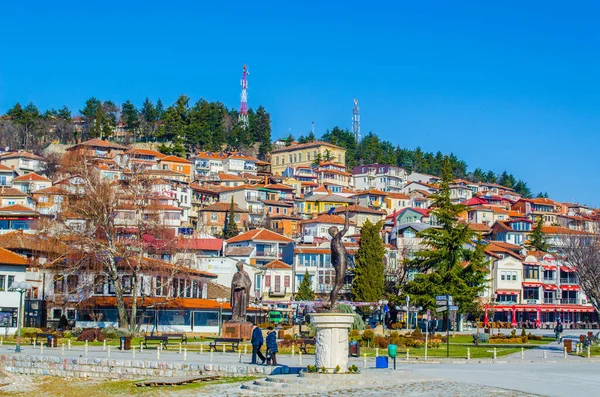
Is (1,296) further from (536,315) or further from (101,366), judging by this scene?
(536,315)

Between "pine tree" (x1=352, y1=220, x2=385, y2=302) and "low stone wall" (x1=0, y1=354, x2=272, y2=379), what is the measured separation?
4006cm

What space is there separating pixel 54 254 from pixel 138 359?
77.0 feet

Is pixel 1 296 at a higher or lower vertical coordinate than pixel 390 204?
lower

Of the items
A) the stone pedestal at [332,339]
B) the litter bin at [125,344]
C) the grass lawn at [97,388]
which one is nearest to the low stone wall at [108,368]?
the grass lawn at [97,388]

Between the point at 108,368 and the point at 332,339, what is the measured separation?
Result: 1103 centimetres

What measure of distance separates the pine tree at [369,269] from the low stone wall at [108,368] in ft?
131

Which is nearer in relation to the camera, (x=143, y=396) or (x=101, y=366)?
(x=143, y=396)

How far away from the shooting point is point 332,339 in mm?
24281

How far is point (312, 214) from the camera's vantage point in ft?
430

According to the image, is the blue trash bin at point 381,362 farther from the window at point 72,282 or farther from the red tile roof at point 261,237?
the red tile roof at point 261,237

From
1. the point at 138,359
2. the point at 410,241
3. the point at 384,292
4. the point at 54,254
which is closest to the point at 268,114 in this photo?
the point at 410,241

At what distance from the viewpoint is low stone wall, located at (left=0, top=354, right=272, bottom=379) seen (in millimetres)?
29312

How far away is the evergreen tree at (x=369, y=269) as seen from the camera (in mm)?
72000

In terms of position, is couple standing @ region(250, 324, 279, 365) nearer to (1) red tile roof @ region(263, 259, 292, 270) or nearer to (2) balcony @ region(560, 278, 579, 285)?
(1) red tile roof @ region(263, 259, 292, 270)
